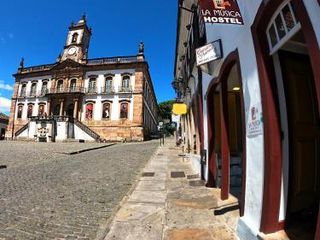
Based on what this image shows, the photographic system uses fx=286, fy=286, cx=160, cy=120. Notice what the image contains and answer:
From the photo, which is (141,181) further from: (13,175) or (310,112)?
(310,112)

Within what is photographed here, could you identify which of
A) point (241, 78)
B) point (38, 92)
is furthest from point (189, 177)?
point (38, 92)

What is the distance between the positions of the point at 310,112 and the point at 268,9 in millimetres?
1565

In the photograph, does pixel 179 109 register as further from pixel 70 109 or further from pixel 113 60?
pixel 70 109

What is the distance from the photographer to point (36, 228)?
4082mm

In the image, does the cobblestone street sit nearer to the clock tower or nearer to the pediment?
the pediment

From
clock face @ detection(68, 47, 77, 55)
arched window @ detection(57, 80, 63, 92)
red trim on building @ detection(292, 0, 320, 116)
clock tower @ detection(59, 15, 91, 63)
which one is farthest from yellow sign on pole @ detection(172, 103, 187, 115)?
clock face @ detection(68, 47, 77, 55)

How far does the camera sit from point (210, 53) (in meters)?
5.61

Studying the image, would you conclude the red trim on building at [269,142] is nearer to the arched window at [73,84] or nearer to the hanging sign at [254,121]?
the hanging sign at [254,121]

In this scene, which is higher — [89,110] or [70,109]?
[70,109]

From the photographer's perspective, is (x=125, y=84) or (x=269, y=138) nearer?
(x=269, y=138)

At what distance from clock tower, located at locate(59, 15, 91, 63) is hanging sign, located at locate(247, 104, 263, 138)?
4250 centimetres

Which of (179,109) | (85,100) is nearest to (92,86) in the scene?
(85,100)

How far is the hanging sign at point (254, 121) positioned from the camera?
3.68 m

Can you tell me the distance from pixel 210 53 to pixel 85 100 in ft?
123
